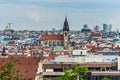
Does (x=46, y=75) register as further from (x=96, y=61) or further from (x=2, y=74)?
(x=2, y=74)

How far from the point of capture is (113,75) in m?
68.4

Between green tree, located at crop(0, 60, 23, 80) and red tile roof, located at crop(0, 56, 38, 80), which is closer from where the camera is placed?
green tree, located at crop(0, 60, 23, 80)

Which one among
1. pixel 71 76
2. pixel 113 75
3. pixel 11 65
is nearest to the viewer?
pixel 11 65

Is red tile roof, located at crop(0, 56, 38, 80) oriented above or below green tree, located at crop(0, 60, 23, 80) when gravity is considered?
below

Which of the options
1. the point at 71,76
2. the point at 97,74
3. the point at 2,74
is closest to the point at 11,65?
the point at 2,74

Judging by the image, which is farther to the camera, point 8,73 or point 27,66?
point 27,66

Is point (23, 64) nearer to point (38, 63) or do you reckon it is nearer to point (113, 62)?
point (38, 63)

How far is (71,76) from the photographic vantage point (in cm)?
5184

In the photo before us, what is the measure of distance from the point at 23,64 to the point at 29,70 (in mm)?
1408

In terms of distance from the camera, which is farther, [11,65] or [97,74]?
[97,74]

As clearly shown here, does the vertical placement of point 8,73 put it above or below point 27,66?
above

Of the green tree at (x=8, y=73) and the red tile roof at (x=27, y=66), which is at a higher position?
the green tree at (x=8, y=73)

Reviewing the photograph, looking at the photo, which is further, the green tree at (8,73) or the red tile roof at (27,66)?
the red tile roof at (27,66)

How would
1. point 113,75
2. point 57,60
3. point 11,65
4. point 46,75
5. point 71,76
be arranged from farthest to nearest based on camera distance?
point 57,60
point 46,75
point 113,75
point 71,76
point 11,65
